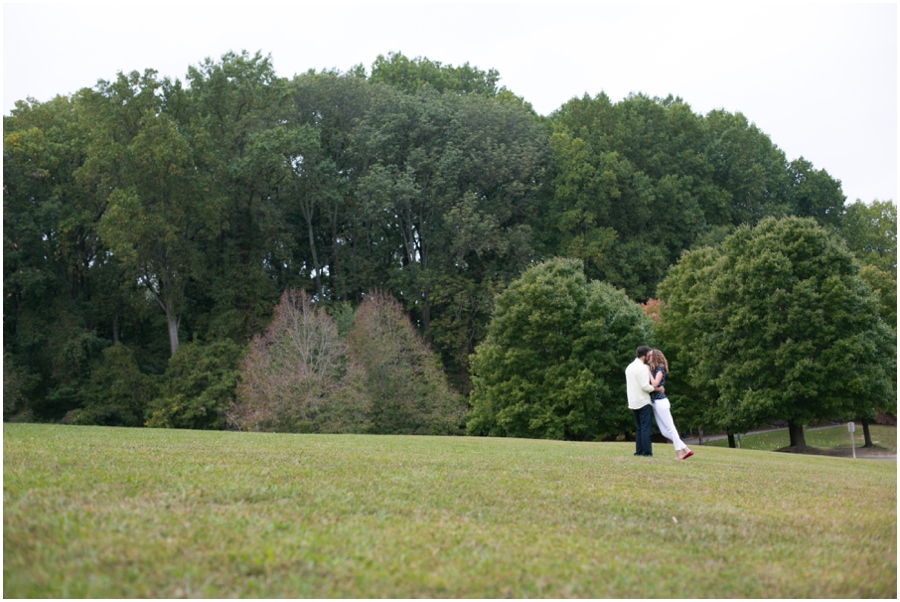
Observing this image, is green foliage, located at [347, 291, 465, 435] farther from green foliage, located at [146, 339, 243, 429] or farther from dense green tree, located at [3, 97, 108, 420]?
dense green tree, located at [3, 97, 108, 420]

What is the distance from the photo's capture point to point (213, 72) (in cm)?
5188

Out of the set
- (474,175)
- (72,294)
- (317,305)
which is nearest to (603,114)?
(474,175)

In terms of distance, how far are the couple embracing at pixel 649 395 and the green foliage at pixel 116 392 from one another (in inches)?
1476

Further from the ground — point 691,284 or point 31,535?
point 691,284

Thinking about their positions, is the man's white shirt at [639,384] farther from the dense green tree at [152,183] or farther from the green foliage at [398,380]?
the dense green tree at [152,183]

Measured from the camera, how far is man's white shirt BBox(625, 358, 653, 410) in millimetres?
14477

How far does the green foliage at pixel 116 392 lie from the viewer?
4522cm

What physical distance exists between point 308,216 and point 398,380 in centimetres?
1609

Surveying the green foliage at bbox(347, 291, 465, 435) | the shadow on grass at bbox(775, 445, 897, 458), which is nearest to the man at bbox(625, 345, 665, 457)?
the green foliage at bbox(347, 291, 465, 435)

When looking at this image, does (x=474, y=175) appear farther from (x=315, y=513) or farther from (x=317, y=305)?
(x=315, y=513)

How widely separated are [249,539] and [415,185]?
48.4 metres

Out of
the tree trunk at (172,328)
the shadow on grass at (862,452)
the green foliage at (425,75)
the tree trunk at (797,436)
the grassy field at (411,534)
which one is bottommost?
the shadow on grass at (862,452)

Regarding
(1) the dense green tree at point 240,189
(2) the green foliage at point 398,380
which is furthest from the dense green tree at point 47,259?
(2) the green foliage at point 398,380

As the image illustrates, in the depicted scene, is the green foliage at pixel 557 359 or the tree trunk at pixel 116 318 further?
the tree trunk at pixel 116 318
